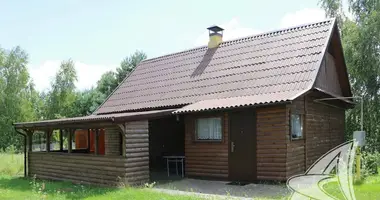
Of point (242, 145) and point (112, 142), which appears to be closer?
point (242, 145)

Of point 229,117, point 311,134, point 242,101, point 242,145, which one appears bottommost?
point 242,145

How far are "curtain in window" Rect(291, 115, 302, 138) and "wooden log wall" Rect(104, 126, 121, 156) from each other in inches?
282

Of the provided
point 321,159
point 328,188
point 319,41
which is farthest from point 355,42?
point 328,188

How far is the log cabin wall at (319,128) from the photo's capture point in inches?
446

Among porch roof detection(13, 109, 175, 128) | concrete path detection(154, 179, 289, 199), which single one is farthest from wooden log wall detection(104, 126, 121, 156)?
concrete path detection(154, 179, 289, 199)

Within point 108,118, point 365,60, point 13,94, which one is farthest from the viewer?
point 13,94

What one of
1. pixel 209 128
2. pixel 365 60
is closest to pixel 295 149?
pixel 209 128

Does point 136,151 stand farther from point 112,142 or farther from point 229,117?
point 112,142

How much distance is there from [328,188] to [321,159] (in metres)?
4.14

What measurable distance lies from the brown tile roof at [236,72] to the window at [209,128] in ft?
2.32

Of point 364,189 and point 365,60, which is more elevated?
point 365,60

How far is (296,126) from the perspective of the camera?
1075 cm

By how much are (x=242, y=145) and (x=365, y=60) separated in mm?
8689

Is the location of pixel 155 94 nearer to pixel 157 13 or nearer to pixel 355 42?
pixel 157 13
